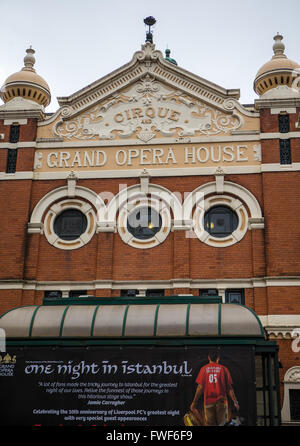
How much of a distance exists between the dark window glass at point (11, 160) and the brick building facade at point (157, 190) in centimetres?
5

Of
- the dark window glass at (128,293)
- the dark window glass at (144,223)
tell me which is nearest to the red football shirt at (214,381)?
the dark window glass at (128,293)

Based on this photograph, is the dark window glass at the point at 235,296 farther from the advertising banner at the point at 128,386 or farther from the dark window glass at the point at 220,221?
the advertising banner at the point at 128,386

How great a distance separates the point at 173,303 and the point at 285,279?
514 cm

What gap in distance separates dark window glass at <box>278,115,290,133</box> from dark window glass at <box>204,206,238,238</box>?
4.14 metres

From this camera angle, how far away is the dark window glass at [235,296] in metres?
22.8

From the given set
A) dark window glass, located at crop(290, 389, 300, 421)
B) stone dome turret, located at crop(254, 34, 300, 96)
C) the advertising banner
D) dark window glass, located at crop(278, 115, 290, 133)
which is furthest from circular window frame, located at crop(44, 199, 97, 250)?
dark window glass, located at crop(290, 389, 300, 421)

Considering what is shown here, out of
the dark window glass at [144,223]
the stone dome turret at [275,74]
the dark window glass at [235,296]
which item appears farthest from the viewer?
the stone dome turret at [275,74]

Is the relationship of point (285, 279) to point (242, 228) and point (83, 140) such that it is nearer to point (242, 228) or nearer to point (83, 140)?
point (242, 228)

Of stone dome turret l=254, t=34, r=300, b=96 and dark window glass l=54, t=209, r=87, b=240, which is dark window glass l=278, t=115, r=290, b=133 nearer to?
stone dome turret l=254, t=34, r=300, b=96

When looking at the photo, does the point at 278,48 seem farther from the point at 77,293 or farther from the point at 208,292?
the point at 77,293

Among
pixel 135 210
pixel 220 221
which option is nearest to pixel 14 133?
pixel 135 210

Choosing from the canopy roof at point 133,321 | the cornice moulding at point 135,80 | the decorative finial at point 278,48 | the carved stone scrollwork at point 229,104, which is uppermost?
the decorative finial at point 278,48

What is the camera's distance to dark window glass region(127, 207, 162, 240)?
950 inches

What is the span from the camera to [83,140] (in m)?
25.8
